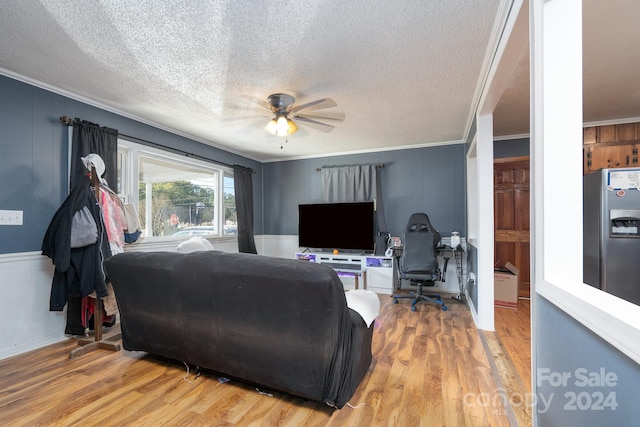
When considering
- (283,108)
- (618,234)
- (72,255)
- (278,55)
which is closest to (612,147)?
(618,234)

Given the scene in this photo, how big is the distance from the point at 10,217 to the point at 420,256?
13.8 ft

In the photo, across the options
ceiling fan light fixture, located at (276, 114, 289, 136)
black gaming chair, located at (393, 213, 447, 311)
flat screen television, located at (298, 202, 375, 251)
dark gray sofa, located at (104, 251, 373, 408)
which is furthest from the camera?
flat screen television, located at (298, 202, 375, 251)

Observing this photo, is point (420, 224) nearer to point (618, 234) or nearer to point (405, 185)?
point (405, 185)

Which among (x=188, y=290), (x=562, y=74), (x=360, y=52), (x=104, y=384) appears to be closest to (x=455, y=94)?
(x=360, y=52)

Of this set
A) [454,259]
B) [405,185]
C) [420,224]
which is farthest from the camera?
[405,185]

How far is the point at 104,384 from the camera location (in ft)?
6.62

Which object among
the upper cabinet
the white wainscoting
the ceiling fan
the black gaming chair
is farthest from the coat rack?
the upper cabinet

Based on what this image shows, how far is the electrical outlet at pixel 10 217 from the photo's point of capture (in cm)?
242

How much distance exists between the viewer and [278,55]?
2.17 m

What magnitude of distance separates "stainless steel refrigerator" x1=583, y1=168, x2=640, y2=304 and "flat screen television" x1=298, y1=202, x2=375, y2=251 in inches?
107

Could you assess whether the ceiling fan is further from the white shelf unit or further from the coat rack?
the white shelf unit

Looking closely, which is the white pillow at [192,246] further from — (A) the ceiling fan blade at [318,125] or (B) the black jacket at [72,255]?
(A) the ceiling fan blade at [318,125]

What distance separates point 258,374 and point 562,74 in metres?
2.19

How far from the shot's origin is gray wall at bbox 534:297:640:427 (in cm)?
68
